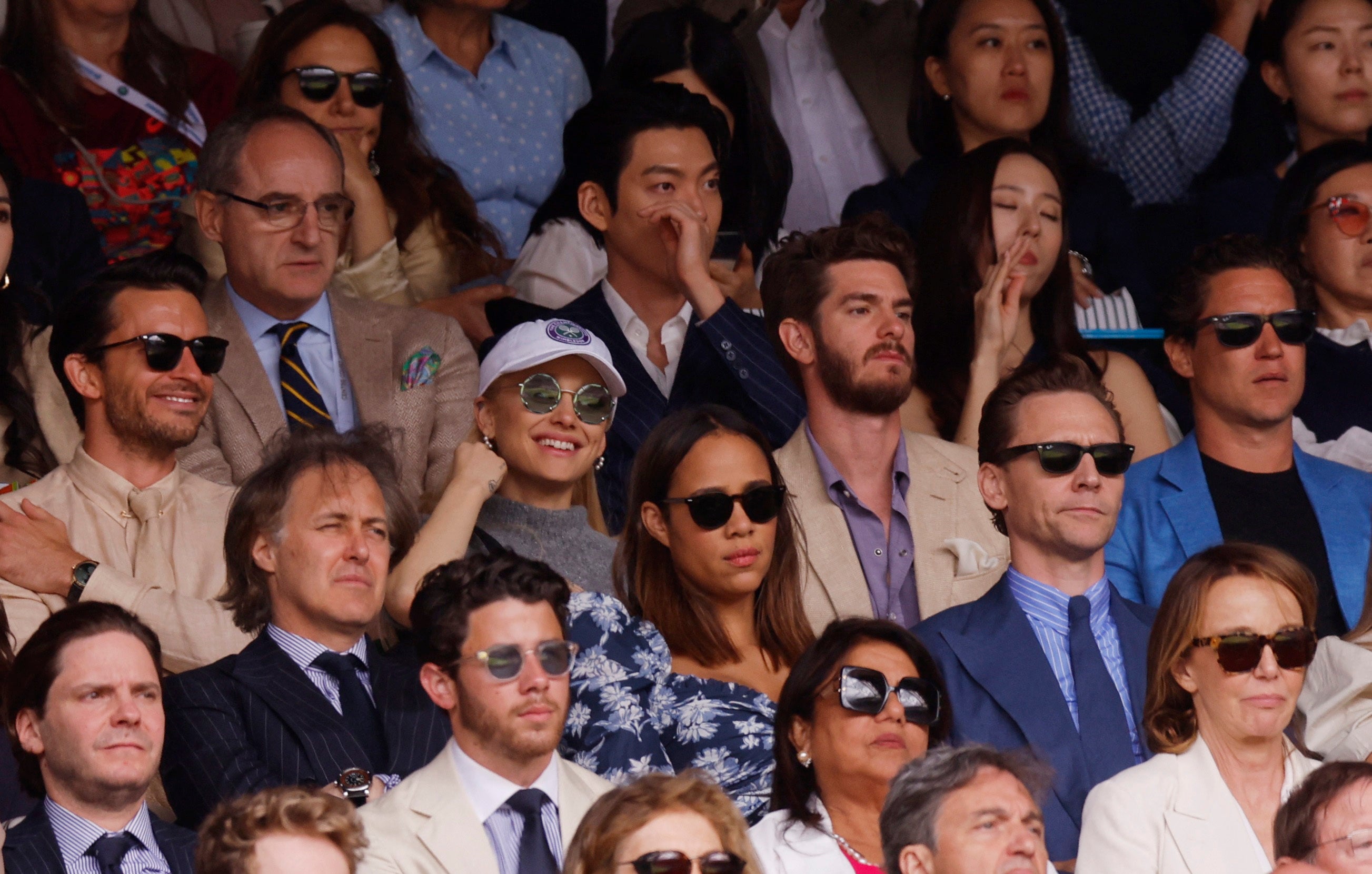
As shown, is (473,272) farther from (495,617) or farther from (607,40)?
(495,617)

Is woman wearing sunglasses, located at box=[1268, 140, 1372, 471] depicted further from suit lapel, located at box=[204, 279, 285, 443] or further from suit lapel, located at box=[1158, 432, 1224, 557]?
suit lapel, located at box=[204, 279, 285, 443]

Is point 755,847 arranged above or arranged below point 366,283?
below

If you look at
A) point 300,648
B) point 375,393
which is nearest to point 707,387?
point 375,393

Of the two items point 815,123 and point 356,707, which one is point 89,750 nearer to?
point 356,707

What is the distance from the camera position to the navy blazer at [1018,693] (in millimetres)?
4188

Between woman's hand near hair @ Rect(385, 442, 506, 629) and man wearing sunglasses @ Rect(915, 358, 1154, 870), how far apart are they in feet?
3.19

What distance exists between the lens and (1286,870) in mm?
3441

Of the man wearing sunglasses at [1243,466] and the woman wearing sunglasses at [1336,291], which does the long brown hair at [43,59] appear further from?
the woman wearing sunglasses at [1336,291]

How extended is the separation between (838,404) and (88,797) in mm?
2081

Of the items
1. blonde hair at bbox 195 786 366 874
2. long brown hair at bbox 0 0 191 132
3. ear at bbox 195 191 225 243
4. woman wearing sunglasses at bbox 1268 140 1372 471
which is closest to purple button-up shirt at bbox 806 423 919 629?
woman wearing sunglasses at bbox 1268 140 1372 471

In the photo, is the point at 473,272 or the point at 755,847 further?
the point at 473,272

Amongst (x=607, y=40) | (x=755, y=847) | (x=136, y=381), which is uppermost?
(x=607, y=40)

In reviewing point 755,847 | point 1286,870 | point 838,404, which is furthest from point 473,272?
point 1286,870

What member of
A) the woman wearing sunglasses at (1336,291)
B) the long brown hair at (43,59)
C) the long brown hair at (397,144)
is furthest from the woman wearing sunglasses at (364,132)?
the woman wearing sunglasses at (1336,291)
